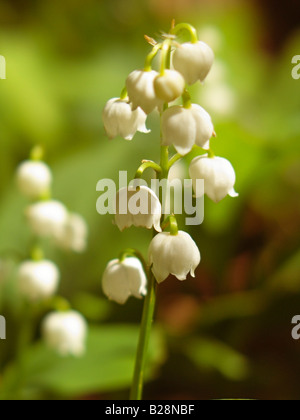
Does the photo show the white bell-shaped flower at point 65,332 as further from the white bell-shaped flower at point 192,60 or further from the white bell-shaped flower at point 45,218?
the white bell-shaped flower at point 192,60

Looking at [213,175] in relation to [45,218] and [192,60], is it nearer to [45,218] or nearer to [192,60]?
[192,60]

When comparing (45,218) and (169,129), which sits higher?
(45,218)

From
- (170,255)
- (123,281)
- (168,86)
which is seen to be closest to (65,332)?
(123,281)

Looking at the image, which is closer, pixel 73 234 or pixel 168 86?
pixel 168 86

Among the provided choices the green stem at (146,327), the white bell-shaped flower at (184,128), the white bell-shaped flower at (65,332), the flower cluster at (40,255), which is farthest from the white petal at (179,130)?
the white bell-shaped flower at (65,332)

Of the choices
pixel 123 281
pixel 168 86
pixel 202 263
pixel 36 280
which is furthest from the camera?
pixel 202 263

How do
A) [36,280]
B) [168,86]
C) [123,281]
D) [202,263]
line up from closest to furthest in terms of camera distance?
[168,86] < [123,281] < [36,280] < [202,263]
